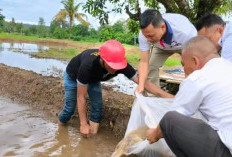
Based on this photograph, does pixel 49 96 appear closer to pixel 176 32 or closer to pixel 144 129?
pixel 176 32

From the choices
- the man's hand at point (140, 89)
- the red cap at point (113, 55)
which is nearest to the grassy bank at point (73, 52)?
the man's hand at point (140, 89)

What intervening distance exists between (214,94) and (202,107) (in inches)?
5.7

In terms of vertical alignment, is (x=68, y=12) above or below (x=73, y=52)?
above

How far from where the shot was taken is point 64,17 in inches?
1410

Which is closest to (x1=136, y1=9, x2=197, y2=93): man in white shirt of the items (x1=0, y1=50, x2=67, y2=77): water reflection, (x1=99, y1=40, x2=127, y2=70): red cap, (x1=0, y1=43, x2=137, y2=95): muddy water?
(x1=99, y1=40, x2=127, y2=70): red cap

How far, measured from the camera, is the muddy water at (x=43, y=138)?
342cm

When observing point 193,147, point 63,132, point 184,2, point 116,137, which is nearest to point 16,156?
point 63,132

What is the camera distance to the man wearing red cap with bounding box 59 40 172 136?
3.08 metres

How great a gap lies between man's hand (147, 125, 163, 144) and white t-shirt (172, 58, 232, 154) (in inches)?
14.4

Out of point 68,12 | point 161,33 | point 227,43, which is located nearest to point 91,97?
point 161,33

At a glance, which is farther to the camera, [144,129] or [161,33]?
[161,33]

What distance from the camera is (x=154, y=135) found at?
92.7 inches

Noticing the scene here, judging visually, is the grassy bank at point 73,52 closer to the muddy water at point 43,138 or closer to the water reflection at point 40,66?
the water reflection at point 40,66

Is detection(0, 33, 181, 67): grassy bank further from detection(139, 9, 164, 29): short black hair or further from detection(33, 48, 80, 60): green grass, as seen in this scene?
detection(139, 9, 164, 29): short black hair
